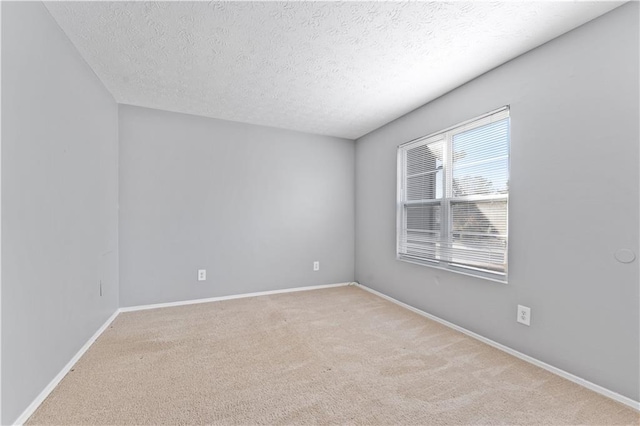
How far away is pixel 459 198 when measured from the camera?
2.48 meters

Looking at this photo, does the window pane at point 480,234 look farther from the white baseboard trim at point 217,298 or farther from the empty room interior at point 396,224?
the white baseboard trim at point 217,298

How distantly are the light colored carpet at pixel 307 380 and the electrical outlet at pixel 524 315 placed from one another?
0.94 ft

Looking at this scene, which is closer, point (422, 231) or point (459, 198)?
point (459, 198)

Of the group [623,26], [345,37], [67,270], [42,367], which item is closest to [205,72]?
[345,37]

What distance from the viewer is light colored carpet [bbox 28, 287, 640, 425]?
139cm

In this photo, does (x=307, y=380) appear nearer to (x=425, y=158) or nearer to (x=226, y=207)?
(x=226, y=207)

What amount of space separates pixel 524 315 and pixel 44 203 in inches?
129

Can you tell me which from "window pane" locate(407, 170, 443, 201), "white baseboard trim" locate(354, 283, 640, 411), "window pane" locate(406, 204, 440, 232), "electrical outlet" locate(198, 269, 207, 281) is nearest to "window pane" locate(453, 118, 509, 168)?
"window pane" locate(407, 170, 443, 201)

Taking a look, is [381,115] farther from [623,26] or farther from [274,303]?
[274,303]

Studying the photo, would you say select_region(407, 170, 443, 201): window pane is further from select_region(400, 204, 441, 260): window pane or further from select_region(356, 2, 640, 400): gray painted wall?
select_region(356, 2, 640, 400): gray painted wall

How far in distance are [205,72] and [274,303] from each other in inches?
99.3

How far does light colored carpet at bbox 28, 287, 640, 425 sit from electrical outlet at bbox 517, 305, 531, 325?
0.29 metres

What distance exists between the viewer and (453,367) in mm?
1839

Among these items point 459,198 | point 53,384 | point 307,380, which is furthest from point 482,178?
point 53,384
